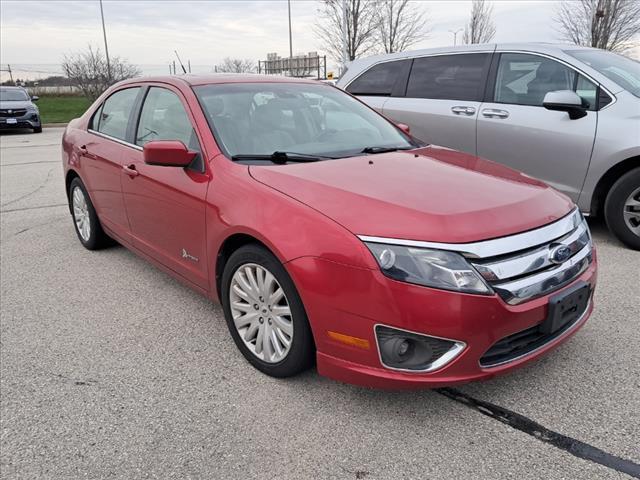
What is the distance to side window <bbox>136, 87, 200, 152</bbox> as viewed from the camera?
10.9 feet

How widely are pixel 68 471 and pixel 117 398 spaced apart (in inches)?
20.0

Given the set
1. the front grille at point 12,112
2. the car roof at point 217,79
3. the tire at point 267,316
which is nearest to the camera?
the tire at point 267,316

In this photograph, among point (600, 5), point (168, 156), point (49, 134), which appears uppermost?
point (600, 5)

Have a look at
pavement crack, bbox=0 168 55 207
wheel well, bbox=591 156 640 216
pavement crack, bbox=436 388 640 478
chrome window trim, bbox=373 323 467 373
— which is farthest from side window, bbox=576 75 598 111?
pavement crack, bbox=0 168 55 207

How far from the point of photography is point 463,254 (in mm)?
2178

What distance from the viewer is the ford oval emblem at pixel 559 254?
2.38 m

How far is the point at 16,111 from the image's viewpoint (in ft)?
58.4

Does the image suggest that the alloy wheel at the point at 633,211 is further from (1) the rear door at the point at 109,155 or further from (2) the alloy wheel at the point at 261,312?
(1) the rear door at the point at 109,155

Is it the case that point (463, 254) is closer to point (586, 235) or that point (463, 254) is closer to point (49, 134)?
point (586, 235)

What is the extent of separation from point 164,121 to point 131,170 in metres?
0.43

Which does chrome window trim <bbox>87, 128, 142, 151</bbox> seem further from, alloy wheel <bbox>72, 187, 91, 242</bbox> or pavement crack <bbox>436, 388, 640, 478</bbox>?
pavement crack <bbox>436, 388, 640, 478</bbox>

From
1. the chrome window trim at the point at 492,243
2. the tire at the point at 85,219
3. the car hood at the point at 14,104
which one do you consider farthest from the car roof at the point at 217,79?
the car hood at the point at 14,104

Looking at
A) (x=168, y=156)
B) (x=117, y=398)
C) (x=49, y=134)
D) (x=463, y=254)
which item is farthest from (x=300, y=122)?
(x=49, y=134)

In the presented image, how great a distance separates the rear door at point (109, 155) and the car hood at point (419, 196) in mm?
1658
